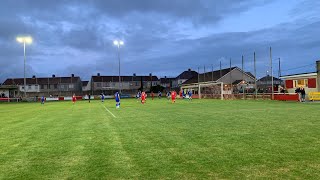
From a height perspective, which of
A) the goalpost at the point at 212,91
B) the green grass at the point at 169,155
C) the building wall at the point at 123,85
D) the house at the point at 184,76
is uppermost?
the house at the point at 184,76

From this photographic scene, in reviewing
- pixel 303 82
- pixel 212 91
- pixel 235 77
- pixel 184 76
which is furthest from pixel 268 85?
pixel 184 76

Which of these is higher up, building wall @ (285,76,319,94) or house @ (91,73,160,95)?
house @ (91,73,160,95)

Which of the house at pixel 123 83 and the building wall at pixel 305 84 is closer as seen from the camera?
the building wall at pixel 305 84

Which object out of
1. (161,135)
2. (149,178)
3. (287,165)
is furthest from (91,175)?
(161,135)

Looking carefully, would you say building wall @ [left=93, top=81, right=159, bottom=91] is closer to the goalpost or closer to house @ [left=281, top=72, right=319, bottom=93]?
the goalpost

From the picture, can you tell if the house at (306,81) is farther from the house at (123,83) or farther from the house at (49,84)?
the house at (49,84)

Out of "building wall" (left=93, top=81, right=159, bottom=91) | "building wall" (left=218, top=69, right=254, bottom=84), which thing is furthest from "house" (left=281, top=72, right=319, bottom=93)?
"building wall" (left=93, top=81, right=159, bottom=91)

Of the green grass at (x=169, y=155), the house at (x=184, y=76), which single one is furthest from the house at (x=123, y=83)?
the green grass at (x=169, y=155)

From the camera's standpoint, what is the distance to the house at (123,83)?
138 m

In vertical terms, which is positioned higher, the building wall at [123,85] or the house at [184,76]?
the house at [184,76]

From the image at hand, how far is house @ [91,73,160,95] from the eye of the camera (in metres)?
138

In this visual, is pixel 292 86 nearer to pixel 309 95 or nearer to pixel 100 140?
pixel 309 95

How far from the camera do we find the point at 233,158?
27.2ft

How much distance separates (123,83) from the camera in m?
142
